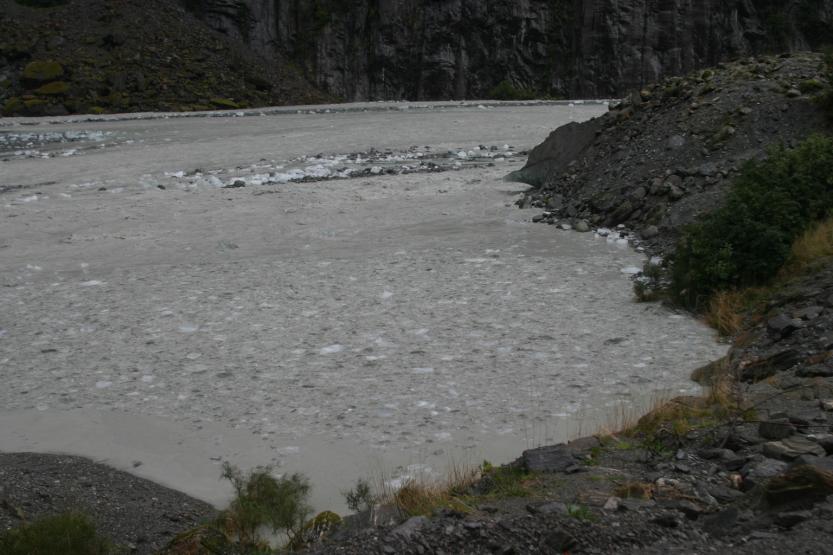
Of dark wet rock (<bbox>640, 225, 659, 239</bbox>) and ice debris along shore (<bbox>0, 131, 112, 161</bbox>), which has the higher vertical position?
ice debris along shore (<bbox>0, 131, 112, 161</bbox>)

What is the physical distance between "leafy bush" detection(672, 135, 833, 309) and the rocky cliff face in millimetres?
54133

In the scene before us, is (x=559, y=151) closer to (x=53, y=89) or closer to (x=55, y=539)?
(x=55, y=539)

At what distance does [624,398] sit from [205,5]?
56864 mm

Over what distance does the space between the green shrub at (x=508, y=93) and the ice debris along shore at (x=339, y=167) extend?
33975 mm

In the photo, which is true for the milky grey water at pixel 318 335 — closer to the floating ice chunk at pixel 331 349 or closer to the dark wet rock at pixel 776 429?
the floating ice chunk at pixel 331 349

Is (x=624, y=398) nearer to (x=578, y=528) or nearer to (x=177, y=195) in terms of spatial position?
(x=578, y=528)

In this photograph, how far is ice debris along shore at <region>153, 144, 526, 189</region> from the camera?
20.8 meters

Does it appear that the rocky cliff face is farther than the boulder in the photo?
Yes

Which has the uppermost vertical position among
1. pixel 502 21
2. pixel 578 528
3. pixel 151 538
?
pixel 502 21

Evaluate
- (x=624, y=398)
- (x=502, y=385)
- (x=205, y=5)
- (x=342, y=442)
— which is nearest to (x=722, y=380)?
(x=624, y=398)

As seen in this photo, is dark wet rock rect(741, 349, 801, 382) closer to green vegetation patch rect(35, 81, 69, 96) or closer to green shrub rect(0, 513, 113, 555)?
green shrub rect(0, 513, 113, 555)

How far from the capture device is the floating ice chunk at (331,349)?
8.93 m

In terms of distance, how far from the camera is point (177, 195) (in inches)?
742

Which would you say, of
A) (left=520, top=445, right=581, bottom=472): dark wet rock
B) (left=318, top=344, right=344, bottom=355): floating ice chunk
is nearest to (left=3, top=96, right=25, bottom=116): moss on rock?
(left=318, top=344, right=344, bottom=355): floating ice chunk
